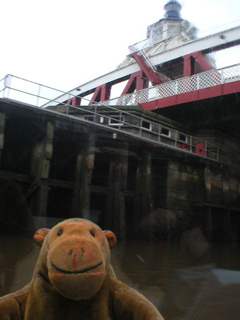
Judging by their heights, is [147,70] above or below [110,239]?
above

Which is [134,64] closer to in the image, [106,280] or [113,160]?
[113,160]

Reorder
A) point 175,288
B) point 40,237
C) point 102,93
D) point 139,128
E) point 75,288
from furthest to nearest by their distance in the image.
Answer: point 102,93, point 139,128, point 175,288, point 40,237, point 75,288

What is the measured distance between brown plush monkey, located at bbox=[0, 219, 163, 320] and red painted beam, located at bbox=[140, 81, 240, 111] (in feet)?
40.4

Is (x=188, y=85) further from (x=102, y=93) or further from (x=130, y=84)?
(x=102, y=93)

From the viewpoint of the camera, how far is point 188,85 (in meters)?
14.0

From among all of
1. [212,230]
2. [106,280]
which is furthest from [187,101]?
[106,280]

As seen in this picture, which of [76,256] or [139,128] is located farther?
[139,128]

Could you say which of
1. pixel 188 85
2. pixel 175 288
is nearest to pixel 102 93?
pixel 188 85

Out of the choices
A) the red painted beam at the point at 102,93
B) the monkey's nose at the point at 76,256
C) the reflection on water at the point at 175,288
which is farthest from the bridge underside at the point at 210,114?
the monkey's nose at the point at 76,256

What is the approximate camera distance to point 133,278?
15.0 ft

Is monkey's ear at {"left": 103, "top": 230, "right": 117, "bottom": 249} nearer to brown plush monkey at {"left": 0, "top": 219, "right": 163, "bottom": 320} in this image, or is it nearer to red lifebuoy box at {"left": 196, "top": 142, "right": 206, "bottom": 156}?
brown plush monkey at {"left": 0, "top": 219, "right": 163, "bottom": 320}

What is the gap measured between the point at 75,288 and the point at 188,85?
1367 cm

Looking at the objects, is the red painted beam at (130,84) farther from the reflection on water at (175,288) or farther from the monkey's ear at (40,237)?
the monkey's ear at (40,237)

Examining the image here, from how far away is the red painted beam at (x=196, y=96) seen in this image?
1259 cm
